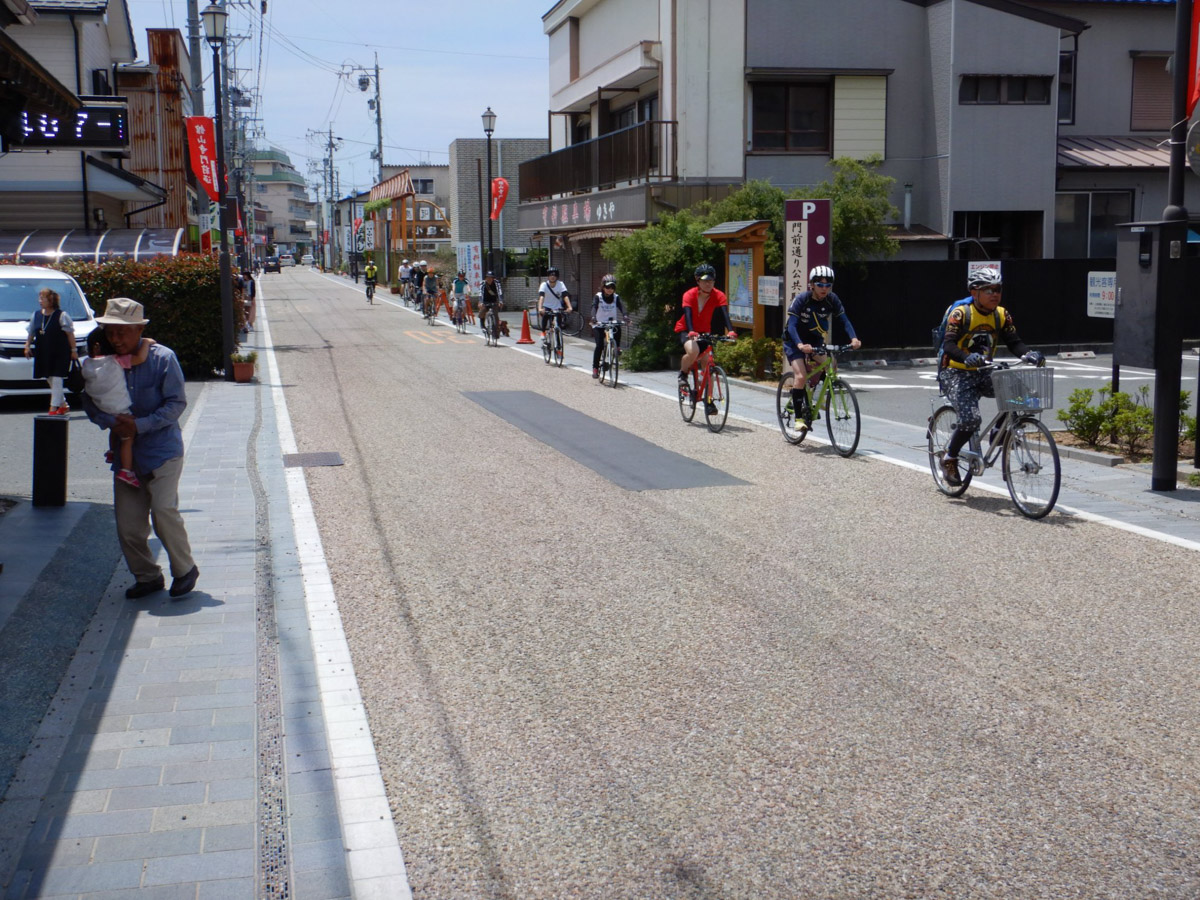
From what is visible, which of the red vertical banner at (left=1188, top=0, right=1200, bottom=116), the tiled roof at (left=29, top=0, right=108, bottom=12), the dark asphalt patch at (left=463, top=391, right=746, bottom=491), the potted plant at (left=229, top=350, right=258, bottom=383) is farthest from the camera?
the tiled roof at (left=29, top=0, right=108, bottom=12)

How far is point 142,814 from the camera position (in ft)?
13.9

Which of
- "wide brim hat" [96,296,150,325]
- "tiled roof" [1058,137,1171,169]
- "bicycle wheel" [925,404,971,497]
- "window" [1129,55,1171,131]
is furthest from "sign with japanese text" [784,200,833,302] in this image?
"window" [1129,55,1171,131]

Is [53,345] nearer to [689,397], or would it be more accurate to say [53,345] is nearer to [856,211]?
[689,397]

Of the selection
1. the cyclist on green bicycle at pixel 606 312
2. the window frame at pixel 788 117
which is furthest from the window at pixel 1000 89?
the cyclist on green bicycle at pixel 606 312

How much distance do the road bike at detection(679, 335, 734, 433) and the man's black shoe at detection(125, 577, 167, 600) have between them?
7976mm

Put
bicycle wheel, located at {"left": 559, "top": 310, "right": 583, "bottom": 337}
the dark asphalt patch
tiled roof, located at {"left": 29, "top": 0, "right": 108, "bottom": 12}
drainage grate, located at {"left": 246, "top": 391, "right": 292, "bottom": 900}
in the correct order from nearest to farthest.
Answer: drainage grate, located at {"left": 246, "top": 391, "right": 292, "bottom": 900} → the dark asphalt patch → tiled roof, located at {"left": 29, "top": 0, "right": 108, "bottom": 12} → bicycle wheel, located at {"left": 559, "top": 310, "right": 583, "bottom": 337}

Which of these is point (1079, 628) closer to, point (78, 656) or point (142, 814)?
point (142, 814)

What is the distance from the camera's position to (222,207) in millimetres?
22125

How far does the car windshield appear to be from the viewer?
1767cm

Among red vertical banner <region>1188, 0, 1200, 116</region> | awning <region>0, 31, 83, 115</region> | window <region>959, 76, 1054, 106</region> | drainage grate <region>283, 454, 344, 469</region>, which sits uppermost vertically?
window <region>959, 76, 1054, 106</region>

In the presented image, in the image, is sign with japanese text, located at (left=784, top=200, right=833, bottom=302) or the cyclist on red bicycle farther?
sign with japanese text, located at (left=784, top=200, right=833, bottom=302)

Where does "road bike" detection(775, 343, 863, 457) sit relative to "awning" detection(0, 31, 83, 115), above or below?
below

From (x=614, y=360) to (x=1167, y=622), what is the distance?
13719 millimetres

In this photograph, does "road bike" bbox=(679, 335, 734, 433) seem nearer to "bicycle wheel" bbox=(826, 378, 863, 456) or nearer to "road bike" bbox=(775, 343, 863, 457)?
"road bike" bbox=(775, 343, 863, 457)
